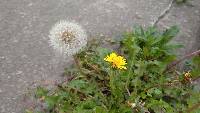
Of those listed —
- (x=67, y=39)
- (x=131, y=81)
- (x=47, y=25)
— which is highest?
(x=67, y=39)

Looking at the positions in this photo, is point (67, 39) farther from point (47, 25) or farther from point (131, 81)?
point (47, 25)

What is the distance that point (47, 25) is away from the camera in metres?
3.45

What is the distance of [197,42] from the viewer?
3410 mm

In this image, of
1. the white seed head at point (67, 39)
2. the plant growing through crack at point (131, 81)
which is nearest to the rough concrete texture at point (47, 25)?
the plant growing through crack at point (131, 81)

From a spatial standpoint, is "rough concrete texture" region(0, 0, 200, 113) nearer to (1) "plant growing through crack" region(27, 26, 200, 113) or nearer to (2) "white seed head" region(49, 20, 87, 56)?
(1) "plant growing through crack" region(27, 26, 200, 113)

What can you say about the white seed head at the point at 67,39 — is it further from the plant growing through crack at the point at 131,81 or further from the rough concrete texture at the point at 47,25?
the rough concrete texture at the point at 47,25

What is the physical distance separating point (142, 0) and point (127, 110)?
1271 mm

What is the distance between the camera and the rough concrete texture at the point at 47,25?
121 inches

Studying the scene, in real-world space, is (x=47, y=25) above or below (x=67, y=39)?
below

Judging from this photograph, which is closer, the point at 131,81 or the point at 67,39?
the point at 67,39

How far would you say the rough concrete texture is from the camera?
10.1 ft

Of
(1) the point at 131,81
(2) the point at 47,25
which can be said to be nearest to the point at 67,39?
(1) the point at 131,81

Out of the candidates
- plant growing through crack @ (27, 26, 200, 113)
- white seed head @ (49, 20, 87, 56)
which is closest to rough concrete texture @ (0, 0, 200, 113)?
plant growing through crack @ (27, 26, 200, 113)

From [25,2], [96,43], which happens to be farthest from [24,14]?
[96,43]
